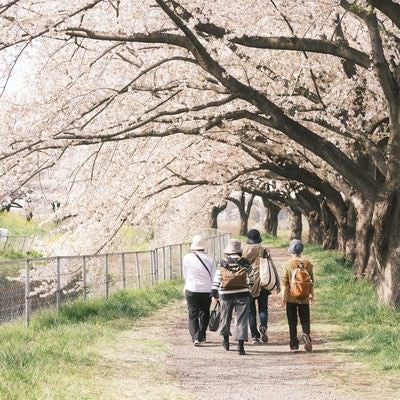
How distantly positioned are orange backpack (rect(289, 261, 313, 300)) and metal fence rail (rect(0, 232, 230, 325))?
4.32 meters

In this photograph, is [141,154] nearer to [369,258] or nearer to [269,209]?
[369,258]

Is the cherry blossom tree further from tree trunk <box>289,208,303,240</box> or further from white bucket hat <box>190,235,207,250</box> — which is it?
tree trunk <box>289,208,303,240</box>

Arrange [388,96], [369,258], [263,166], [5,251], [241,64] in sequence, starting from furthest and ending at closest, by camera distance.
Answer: [5,251]
[263,166]
[369,258]
[241,64]
[388,96]

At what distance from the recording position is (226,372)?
9.77m

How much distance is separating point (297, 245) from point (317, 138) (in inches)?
127

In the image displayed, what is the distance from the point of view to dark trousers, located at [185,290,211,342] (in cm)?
1230

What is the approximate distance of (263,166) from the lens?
22.5m

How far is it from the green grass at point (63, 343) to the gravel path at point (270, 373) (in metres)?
1.17

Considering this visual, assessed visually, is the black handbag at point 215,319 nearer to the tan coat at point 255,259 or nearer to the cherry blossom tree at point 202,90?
the tan coat at point 255,259

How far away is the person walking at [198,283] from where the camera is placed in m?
12.2

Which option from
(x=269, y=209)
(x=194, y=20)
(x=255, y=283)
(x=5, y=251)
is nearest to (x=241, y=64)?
(x=194, y=20)

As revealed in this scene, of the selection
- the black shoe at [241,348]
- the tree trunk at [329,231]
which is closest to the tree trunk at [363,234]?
the black shoe at [241,348]

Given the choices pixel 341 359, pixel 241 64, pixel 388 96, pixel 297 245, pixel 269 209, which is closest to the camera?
pixel 341 359

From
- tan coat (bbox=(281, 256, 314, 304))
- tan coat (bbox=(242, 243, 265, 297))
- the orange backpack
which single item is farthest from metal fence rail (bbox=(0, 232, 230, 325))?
the orange backpack
